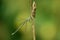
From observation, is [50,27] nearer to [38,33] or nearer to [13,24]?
[38,33]

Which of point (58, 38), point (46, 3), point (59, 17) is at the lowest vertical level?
point (58, 38)

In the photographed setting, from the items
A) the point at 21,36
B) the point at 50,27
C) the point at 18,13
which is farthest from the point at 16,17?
the point at 50,27

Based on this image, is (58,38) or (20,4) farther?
(20,4)

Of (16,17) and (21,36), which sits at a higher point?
(16,17)

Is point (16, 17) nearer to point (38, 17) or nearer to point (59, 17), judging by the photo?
point (38, 17)

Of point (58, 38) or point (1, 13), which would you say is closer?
point (58, 38)

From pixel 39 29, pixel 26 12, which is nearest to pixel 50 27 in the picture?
pixel 39 29
